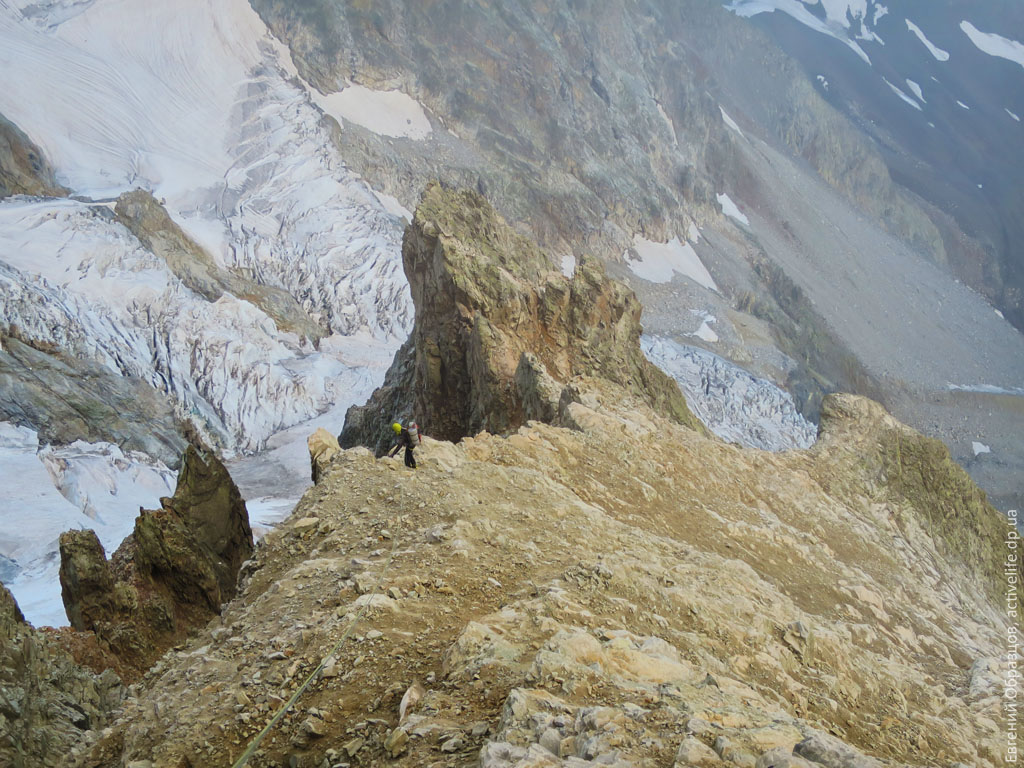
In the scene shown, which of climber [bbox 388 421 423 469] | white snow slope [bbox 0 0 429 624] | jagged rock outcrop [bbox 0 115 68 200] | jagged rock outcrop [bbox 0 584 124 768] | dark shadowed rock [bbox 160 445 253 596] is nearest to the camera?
jagged rock outcrop [bbox 0 584 124 768]

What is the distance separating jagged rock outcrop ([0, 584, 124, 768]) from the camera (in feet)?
24.7

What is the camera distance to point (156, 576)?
57.6 ft

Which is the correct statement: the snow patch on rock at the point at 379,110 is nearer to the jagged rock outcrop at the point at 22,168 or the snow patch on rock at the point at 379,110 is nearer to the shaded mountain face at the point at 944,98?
the jagged rock outcrop at the point at 22,168

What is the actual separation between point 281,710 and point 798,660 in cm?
594

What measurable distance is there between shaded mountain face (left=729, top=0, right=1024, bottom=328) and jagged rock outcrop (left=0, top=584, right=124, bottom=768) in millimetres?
127363

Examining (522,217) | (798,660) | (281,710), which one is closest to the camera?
(281,710)

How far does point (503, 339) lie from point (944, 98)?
148 meters

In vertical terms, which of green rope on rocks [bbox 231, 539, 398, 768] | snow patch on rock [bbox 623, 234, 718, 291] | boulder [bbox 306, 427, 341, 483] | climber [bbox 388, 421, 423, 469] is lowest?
snow patch on rock [bbox 623, 234, 718, 291]

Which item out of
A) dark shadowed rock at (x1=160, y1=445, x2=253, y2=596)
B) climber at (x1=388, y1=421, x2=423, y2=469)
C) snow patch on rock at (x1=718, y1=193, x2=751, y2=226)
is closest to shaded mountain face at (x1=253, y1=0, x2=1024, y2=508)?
snow patch on rock at (x1=718, y1=193, x2=751, y2=226)

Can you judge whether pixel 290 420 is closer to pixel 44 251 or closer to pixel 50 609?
pixel 44 251

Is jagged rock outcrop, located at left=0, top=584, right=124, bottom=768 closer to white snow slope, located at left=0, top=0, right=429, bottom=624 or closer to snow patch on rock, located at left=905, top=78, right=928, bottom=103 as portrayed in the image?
white snow slope, located at left=0, top=0, right=429, bottom=624

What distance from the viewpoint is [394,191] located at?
74500 millimetres

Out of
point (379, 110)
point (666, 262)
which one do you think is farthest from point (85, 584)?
point (666, 262)

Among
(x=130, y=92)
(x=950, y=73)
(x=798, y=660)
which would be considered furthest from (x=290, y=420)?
(x=950, y=73)
